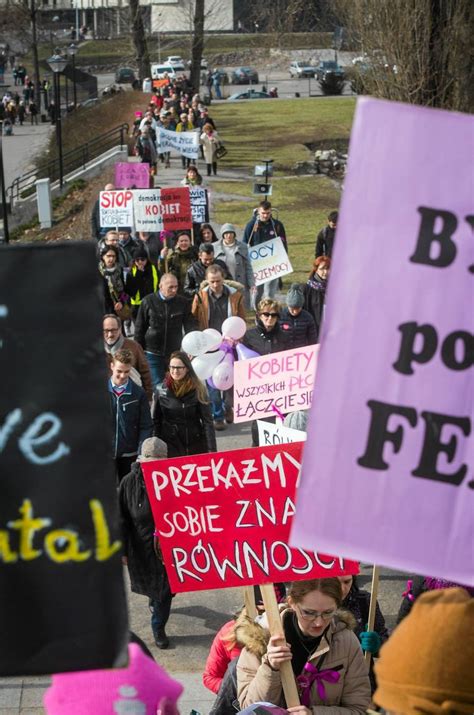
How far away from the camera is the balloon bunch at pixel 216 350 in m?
11.1

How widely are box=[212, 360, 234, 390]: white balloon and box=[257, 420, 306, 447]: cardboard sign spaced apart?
10.2 feet

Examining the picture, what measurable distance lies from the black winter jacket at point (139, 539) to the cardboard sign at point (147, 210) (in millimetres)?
9404

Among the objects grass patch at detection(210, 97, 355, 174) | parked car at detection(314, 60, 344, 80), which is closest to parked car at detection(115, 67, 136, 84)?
parked car at detection(314, 60, 344, 80)

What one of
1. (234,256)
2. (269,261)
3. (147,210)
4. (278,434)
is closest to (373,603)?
(278,434)

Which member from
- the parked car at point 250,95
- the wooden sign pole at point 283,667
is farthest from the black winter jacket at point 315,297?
the parked car at point 250,95

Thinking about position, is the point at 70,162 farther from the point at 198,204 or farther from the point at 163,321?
the point at 163,321

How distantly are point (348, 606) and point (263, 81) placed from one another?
215ft

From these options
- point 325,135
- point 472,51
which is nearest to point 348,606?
point 472,51

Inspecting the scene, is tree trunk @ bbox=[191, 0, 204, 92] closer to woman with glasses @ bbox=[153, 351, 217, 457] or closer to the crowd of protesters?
the crowd of protesters

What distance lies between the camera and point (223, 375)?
11.2m

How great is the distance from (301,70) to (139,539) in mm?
62125

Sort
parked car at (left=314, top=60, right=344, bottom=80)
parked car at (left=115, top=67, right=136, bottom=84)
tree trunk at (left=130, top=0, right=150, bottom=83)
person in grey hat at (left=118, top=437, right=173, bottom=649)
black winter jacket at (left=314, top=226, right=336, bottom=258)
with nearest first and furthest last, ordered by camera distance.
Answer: person in grey hat at (left=118, top=437, right=173, bottom=649) < black winter jacket at (left=314, top=226, right=336, bottom=258) < tree trunk at (left=130, top=0, right=150, bottom=83) < parked car at (left=314, top=60, right=344, bottom=80) < parked car at (left=115, top=67, right=136, bottom=84)

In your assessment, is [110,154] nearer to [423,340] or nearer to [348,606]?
[348,606]

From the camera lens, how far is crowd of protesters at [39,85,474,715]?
3.31 meters
